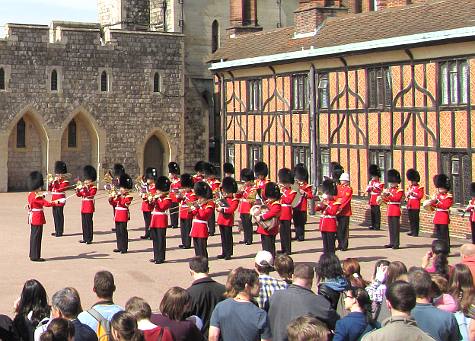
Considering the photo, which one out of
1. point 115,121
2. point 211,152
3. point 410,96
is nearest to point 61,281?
point 410,96

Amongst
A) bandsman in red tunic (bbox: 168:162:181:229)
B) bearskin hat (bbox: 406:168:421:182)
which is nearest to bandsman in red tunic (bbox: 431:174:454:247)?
bearskin hat (bbox: 406:168:421:182)

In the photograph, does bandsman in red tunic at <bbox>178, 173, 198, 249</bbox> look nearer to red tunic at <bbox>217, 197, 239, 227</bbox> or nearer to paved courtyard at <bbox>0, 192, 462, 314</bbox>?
paved courtyard at <bbox>0, 192, 462, 314</bbox>

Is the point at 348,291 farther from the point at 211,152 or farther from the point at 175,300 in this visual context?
the point at 211,152

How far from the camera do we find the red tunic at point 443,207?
15.6 metres

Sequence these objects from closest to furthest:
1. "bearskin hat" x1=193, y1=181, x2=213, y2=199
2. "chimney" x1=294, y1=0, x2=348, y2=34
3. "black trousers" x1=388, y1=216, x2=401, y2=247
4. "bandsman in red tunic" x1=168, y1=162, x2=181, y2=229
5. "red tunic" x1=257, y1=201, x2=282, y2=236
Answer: "bearskin hat" x1=193, y1=181, x2=213, y2=199
"red tunic" x1=257, y1=201, x2=282, y2=236
"black trousers" x1=388, y1=216, x2=401, y2=247
"bandsman in red tunic" x1=168, y1=162, x2=181, y2=229
"chimney" x1=294, y1=0, x2=348, y2=34

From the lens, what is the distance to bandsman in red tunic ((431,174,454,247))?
15.6 meters

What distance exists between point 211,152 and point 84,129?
16.2 ft

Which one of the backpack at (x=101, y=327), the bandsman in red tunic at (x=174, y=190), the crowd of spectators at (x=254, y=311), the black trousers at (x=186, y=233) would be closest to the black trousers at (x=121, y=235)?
the black trousers at (x=186, y=233)

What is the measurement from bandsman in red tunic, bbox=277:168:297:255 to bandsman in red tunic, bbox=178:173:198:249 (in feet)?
5.42

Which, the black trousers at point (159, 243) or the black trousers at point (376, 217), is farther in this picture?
the black trousers at point (376, 217)

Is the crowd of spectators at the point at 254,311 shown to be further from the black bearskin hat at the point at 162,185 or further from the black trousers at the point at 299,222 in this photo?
the black trousers at the point at 299,222

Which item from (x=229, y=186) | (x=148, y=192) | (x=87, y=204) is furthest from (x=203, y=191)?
(x=87, y=204)

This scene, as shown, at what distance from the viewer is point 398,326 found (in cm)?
544

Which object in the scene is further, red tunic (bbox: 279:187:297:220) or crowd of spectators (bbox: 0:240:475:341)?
red tunic (bbox: 279:187:297:220)
